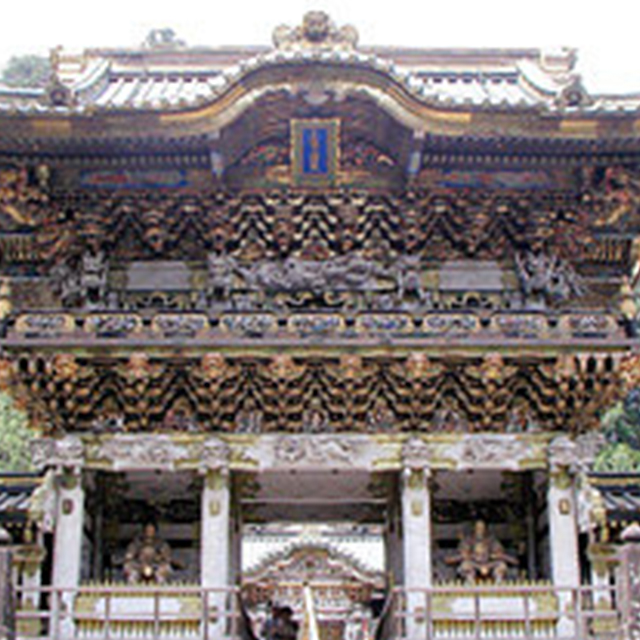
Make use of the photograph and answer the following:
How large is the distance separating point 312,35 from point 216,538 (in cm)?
735

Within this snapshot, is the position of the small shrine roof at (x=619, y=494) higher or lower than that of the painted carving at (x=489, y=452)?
lower

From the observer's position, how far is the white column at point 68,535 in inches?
533

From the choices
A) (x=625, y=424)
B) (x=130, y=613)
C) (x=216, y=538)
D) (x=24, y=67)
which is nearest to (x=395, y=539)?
(x=216, y=538)

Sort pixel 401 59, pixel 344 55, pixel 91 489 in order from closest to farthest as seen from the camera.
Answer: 1. pixel 344 55
2. pixel 91 489
3. pixel 401 59

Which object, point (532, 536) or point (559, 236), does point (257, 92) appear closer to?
point (559, 236)

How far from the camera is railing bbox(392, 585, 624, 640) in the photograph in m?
12.8

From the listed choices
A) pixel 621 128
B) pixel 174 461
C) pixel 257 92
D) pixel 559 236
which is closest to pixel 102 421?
pixel 174 461

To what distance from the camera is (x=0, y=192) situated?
→ 47.5ft

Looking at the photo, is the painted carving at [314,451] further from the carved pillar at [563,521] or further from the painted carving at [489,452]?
the carved pillar at [563,521]

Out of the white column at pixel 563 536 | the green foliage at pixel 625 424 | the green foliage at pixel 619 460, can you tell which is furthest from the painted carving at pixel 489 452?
the green foliage at pixel 625 424

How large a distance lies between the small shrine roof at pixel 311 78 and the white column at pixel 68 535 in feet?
17.0

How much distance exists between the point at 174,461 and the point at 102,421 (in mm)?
1197

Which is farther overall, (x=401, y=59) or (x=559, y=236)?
(x=401, y=59)

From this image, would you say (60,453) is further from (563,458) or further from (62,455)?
(563,458)
